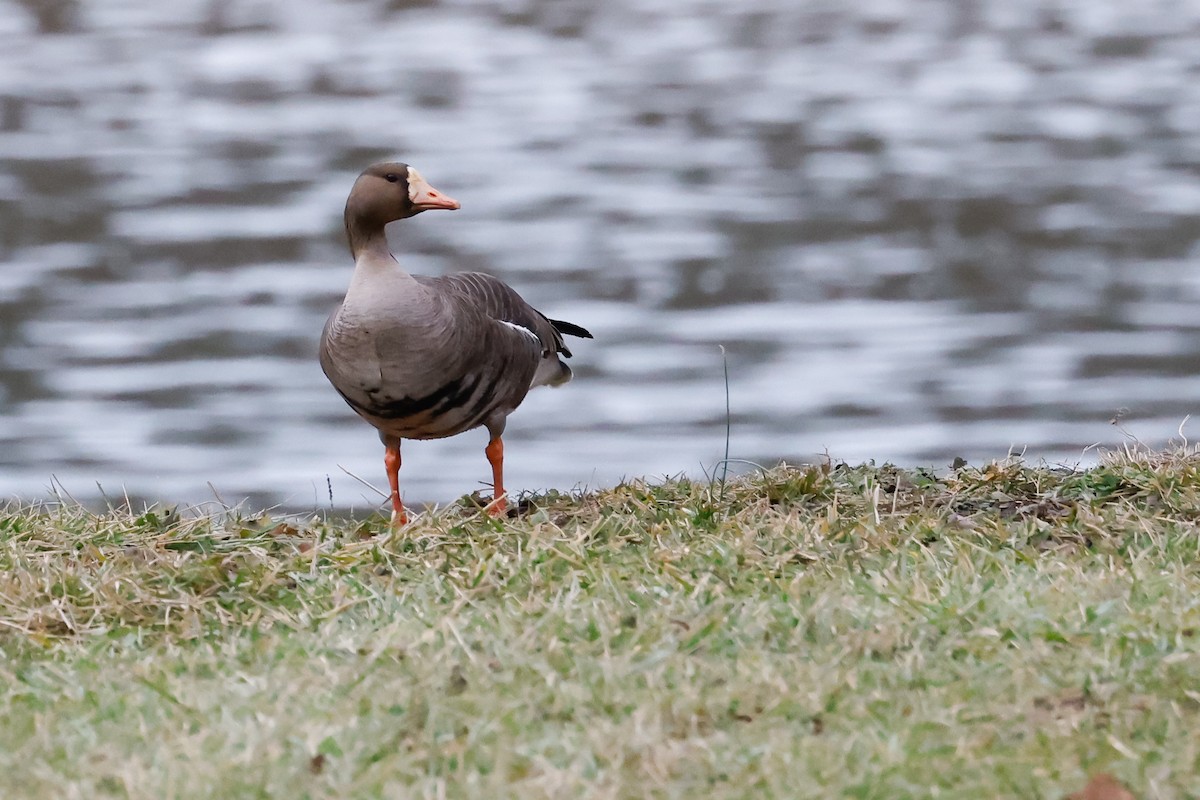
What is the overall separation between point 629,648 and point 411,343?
2.29 meters

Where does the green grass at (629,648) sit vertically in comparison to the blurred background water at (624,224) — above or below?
above

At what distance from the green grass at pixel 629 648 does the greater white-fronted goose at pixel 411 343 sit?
61 centimetres

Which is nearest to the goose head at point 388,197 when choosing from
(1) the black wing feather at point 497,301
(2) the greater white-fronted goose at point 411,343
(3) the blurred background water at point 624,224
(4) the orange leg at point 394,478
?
(2) the greater white-fronted goose at point 411,343

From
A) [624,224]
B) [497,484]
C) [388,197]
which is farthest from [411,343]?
[624,224]

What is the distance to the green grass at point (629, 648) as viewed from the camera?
12.0 ft

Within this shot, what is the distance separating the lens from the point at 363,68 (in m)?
22.4

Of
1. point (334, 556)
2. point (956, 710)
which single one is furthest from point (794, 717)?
point (334, 556)

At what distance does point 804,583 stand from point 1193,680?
119 centimetres

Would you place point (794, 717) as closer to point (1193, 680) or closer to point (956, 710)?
point (956, 710)

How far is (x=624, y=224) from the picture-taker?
1614 cm

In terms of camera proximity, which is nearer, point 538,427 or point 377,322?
point 377,322

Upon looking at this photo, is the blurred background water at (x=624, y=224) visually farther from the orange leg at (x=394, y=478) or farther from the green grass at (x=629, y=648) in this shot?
the green grass at (x=629, y=648)

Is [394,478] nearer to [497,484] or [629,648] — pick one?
[497,484]

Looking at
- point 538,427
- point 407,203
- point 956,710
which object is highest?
point 407,203
